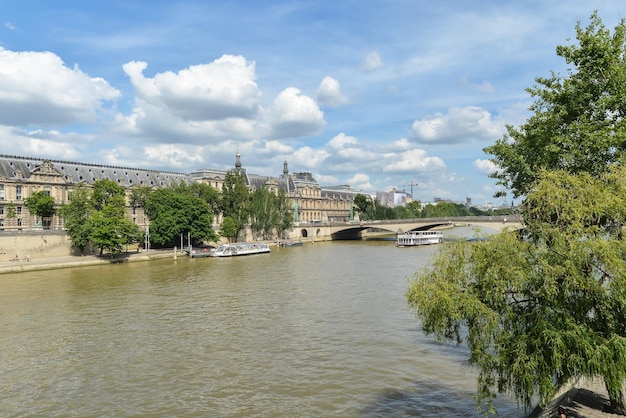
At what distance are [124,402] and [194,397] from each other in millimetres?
2183

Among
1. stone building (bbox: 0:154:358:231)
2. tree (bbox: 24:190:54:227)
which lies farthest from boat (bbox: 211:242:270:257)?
tree (bbox: 24:190:54:227)

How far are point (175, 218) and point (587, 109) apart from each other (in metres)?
62.2

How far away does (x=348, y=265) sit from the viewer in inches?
2085

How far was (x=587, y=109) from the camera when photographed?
1619cm

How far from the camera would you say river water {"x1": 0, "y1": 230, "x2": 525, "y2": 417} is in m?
15.4

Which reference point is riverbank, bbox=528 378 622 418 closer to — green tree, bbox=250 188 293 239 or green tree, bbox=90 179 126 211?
green tree, bbox=90 179 126 211

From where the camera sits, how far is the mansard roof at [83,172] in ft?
253

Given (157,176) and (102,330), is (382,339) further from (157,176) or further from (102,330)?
(157,176)

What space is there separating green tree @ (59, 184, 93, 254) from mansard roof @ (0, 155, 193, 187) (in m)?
18.7

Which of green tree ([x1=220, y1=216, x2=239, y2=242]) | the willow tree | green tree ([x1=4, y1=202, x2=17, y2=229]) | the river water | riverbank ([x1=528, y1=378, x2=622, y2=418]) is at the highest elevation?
green tree ([x1=4, y1=202, x2=17, y2=229])

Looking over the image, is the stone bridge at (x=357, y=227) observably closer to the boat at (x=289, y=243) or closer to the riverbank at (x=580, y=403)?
the boat at (x=289, y=243)

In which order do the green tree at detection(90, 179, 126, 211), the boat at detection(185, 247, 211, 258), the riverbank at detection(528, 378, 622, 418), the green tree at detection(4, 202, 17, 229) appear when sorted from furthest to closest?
the green tree at detection(4, 202, 17, 229) < the boat at detection(185, 247, 211, 258) < the green tree at detection(90, 179, 126, 211) < the riverbank at detection(528, 378, 622, 418)

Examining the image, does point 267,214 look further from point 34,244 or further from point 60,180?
point 34,244

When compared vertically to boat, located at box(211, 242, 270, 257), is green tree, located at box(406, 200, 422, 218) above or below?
above
